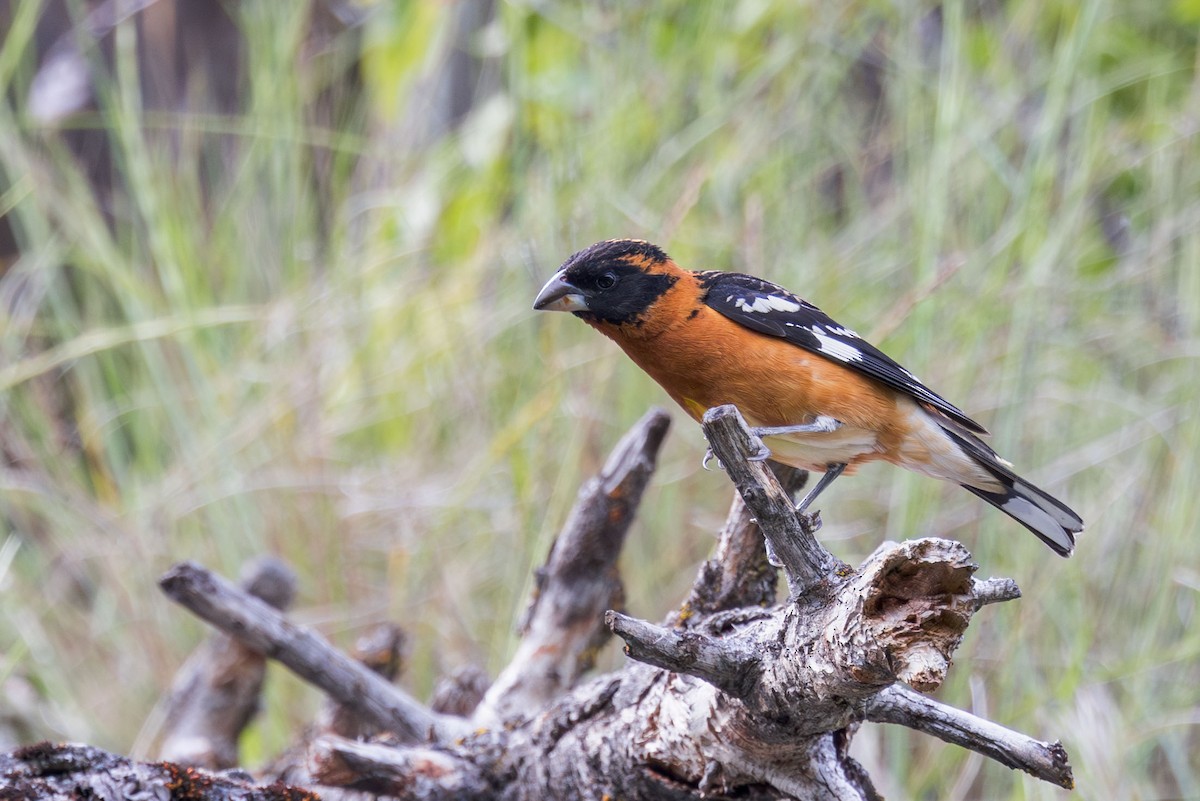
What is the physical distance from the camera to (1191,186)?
3.86 meters

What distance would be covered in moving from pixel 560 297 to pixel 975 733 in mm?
1200

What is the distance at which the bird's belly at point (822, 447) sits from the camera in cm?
230

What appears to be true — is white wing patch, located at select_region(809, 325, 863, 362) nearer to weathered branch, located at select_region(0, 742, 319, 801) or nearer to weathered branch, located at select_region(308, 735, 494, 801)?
weathered branch, located at select_region(308, 735, 494, 801)

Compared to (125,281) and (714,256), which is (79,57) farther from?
(714,256)

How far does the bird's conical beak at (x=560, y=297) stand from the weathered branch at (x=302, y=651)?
3.02ft

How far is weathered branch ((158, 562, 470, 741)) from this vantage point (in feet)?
7.95

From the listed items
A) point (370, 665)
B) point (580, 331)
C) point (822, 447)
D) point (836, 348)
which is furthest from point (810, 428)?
point (580, 331)

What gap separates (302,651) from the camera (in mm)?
2555

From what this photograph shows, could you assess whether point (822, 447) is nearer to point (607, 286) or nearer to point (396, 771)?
point (607, 286)

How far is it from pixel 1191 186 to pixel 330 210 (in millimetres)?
3240

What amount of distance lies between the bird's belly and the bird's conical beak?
19.3 inches

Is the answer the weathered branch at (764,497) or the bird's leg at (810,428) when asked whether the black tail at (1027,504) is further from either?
the weathered branch at (764,497)

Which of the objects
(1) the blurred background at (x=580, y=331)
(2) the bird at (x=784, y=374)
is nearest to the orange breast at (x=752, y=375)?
(2) the bird at (x=784, y=374)

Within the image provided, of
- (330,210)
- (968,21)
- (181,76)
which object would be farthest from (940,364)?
(181,76)
